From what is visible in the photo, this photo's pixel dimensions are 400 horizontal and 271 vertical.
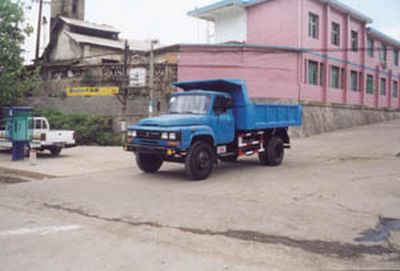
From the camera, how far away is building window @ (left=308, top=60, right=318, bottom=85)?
1034 inches

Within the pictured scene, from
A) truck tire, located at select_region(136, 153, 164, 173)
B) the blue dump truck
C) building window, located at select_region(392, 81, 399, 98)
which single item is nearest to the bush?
truck tire, located at select_region(136, 153, 164, 173)

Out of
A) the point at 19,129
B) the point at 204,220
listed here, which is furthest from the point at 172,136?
the point at 19,129

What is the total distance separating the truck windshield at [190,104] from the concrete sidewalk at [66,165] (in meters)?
3.56

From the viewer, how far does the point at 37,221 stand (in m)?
6.80

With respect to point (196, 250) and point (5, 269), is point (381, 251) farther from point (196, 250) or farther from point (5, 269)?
point (5, 269)

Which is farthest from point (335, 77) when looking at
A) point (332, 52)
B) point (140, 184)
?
point (140, 184)

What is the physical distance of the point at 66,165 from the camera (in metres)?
14.4

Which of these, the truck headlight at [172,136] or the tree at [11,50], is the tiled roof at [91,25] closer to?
the tree at [11,50]

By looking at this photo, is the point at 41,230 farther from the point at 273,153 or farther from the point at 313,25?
the point at 313,25

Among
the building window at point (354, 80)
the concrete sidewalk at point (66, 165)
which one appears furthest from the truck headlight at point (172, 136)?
the building window at point (354, 80)

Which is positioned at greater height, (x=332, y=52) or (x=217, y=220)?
(x=332, y=52)

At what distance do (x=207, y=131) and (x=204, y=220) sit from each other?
4385mm

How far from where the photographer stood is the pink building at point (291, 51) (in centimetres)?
2341

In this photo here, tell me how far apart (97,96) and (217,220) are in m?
19.8
